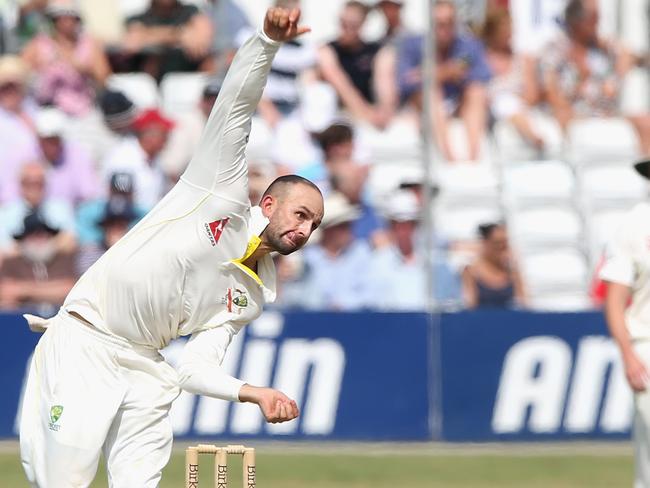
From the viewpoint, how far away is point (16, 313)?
11203 millimetres

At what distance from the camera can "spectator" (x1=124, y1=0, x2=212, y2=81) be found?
12.6m

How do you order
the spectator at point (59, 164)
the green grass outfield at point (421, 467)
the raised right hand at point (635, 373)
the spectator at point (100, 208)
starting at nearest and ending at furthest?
1. the raised right hand at point (635, 373)
2. the green grass outfield at point (421, 467)
3. the spectator at point (100, 208)
4. the spectator at point (59, 164)

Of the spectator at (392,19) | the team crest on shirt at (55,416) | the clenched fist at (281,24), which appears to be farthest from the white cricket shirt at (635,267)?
the spectator at (392,19)

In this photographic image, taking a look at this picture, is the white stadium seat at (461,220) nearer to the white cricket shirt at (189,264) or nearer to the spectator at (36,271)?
the spectator at (36,271)

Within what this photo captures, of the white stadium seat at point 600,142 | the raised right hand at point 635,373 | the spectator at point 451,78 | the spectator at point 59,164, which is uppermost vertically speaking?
the spectator at point 451,78

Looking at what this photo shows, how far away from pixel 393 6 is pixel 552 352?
337cm

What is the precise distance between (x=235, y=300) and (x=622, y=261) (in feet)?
8.48

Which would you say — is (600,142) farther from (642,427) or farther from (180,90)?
(642,427)

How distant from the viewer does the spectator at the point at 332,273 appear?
11656mm

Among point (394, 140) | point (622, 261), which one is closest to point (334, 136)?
point (394, 140)

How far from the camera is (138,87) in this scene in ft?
41.0

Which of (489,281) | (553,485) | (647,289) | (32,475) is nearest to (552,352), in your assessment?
(489,281)

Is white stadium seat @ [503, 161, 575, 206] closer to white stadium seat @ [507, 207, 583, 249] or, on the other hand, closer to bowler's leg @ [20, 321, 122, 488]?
white stadium seat @ [507, 207, 583, 249]

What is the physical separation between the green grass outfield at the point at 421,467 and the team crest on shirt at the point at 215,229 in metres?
4.13
